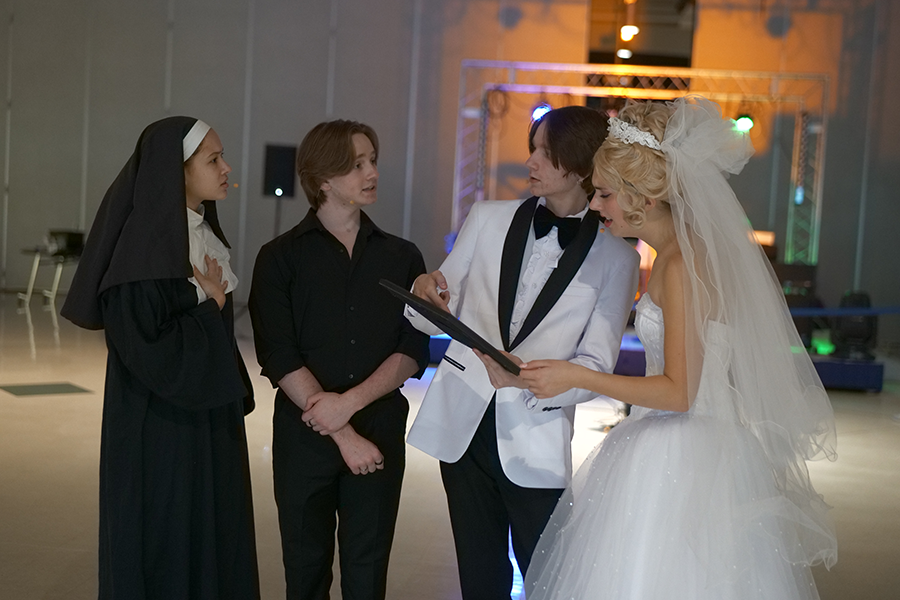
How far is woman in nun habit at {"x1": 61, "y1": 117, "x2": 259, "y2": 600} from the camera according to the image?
2184 mm

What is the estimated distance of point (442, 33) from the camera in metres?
12.1

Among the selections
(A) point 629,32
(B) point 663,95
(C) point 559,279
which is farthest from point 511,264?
(A) point 629,32

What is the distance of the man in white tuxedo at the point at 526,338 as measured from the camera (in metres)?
2.38

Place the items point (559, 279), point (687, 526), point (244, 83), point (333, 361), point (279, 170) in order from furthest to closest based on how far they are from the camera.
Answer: point (244, 83) < point (279, 170) < point (333, 361) < point (559, 279) < point (687, 526)

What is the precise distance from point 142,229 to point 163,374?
0.37 m

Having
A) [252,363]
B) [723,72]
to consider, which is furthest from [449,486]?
[723,72]

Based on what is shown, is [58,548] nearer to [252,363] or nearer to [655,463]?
[655,463]

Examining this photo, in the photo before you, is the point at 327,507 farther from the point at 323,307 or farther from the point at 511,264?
the point at 511,264

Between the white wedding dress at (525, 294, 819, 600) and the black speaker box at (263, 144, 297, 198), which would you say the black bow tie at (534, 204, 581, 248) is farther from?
the black speaker box at (263, 144, 297, 198)

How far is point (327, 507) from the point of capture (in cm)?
263

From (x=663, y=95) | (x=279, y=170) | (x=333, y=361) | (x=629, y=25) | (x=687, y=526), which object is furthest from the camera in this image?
(x=629, y=25)

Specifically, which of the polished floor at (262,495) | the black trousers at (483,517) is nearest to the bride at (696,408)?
the polished floor at (262,495)

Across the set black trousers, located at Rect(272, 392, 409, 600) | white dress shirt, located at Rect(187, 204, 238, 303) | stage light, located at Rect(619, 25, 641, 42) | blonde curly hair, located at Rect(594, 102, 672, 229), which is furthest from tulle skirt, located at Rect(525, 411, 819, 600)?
stage light, located at Rect(619, 25, 641, 42)

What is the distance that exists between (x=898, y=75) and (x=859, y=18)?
92 centimetres
